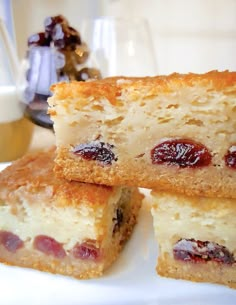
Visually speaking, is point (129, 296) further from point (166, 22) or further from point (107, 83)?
point (166, 22)

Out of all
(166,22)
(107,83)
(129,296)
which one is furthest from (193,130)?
(166,22)

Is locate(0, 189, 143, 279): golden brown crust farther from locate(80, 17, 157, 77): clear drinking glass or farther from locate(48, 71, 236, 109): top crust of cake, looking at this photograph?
locate(80, 17, 157, 77): clear drinking glass

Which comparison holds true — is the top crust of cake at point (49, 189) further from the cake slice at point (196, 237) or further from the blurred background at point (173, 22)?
the blurred background at point (173, 22)

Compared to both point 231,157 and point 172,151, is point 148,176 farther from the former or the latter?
point 231,157

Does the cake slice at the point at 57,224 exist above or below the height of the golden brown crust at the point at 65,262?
above

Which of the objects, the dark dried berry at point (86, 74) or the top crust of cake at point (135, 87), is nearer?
the top crust of cake at point (135, 87)

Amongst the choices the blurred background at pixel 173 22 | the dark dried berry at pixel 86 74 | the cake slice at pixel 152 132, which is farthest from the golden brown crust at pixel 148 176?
the blurred background at pixel 173 22

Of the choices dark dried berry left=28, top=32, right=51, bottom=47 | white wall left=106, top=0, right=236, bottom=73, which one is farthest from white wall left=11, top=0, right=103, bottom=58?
dark dried berry left=28, top=32, right=51, bottom=47
